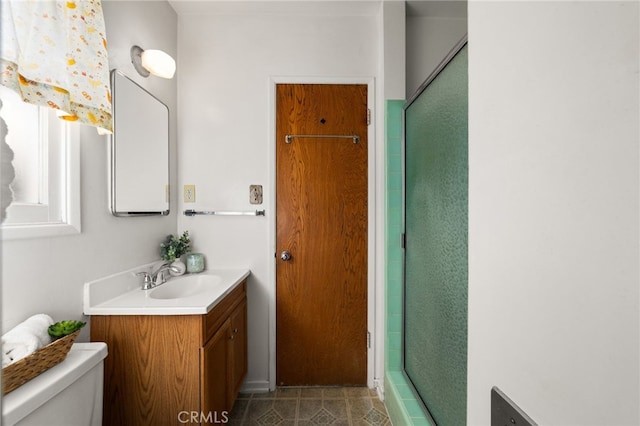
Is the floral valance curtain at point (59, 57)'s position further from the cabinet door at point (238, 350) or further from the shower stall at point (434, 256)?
the shower stall at point (434, 256)

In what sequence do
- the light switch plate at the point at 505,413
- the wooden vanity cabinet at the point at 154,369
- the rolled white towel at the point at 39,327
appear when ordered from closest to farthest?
the light switch plate at the point at 505,413 < the rolled white towel at the point at 39,327 < the wooden vanity cabinet at the point at 154,369

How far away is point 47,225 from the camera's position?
41.9 inches

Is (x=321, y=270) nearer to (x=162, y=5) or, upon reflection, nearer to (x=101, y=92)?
(x=101, y=92)

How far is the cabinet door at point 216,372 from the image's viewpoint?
1258 mm

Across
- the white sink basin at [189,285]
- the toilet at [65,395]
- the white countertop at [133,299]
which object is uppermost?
the white countertop at [133,299]

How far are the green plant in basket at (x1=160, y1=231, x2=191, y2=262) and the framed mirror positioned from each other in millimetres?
179

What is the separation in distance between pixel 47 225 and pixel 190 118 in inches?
45.1

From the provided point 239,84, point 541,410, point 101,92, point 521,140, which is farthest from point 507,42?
point 239,84

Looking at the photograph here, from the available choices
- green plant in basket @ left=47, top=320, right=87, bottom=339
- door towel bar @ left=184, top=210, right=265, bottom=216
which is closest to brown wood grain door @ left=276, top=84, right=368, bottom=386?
door towel bar @ left=184, top=210, right=265, bottom=216

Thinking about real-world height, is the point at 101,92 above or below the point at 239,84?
below

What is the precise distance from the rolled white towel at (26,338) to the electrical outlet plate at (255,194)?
47.3 inches

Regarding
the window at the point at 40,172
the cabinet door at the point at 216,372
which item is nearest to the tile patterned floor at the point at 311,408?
the cabinet door at the point at 216,372

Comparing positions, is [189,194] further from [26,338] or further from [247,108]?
[26,338]

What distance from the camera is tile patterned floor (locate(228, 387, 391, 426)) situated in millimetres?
1688
